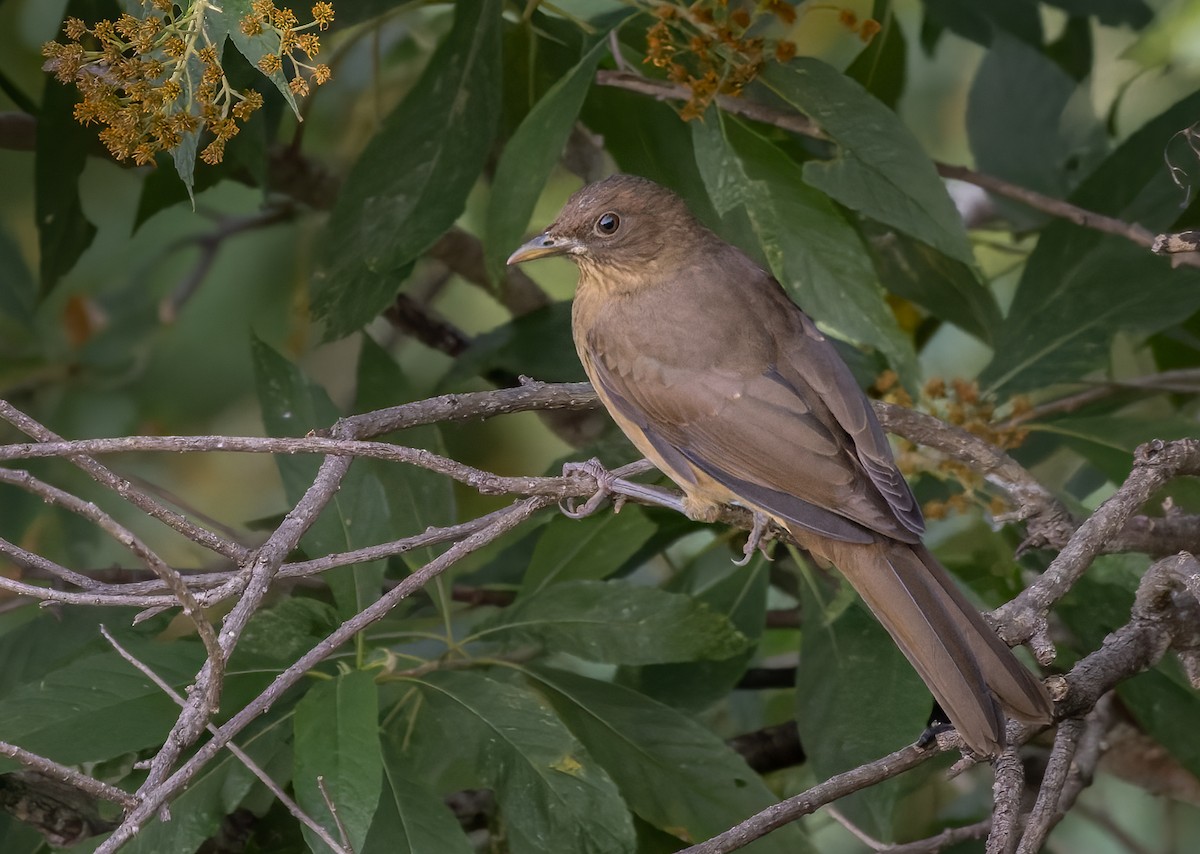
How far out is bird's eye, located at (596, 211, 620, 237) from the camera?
3752 millimetres

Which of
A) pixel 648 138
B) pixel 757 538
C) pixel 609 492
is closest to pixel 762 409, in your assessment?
pixel 757 538

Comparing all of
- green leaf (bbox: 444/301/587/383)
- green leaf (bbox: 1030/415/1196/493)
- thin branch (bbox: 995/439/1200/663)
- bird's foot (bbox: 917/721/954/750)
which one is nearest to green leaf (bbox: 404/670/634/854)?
bird's foot (bbox: 917/721/954/750)

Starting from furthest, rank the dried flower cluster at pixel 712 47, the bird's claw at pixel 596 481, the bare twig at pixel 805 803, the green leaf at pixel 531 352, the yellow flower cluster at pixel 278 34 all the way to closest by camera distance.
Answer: the green leaf at pixel 531 352 < the dried flower cluster at pixel 712 47 < the bird's claw at pixel 596 481 < the bare twig at pixel 805 803 < the yellow flower cluster at pixel 278 34

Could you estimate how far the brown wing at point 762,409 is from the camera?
294 centimetres

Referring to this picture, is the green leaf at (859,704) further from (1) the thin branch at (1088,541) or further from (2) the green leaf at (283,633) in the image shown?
(2) the green leaf at (283,633)

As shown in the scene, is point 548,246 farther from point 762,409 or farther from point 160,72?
point 160,72

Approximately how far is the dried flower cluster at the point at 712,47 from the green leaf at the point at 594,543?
3.16 feet

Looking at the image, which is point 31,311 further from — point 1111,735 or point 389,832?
point 1111,735

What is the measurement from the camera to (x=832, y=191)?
308 cm

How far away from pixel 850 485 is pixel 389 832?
116 cm

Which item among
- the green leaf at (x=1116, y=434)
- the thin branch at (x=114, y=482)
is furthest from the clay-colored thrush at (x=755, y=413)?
the thin branch at (x=114, y=482)

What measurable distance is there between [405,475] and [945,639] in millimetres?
1410

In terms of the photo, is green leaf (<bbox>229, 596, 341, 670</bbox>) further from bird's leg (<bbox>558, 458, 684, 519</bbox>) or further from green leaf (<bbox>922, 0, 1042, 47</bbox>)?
green leaf (<bbox>922, 0, 1042, 47</bbox>)

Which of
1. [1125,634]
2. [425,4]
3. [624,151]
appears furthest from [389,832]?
[425,4]
